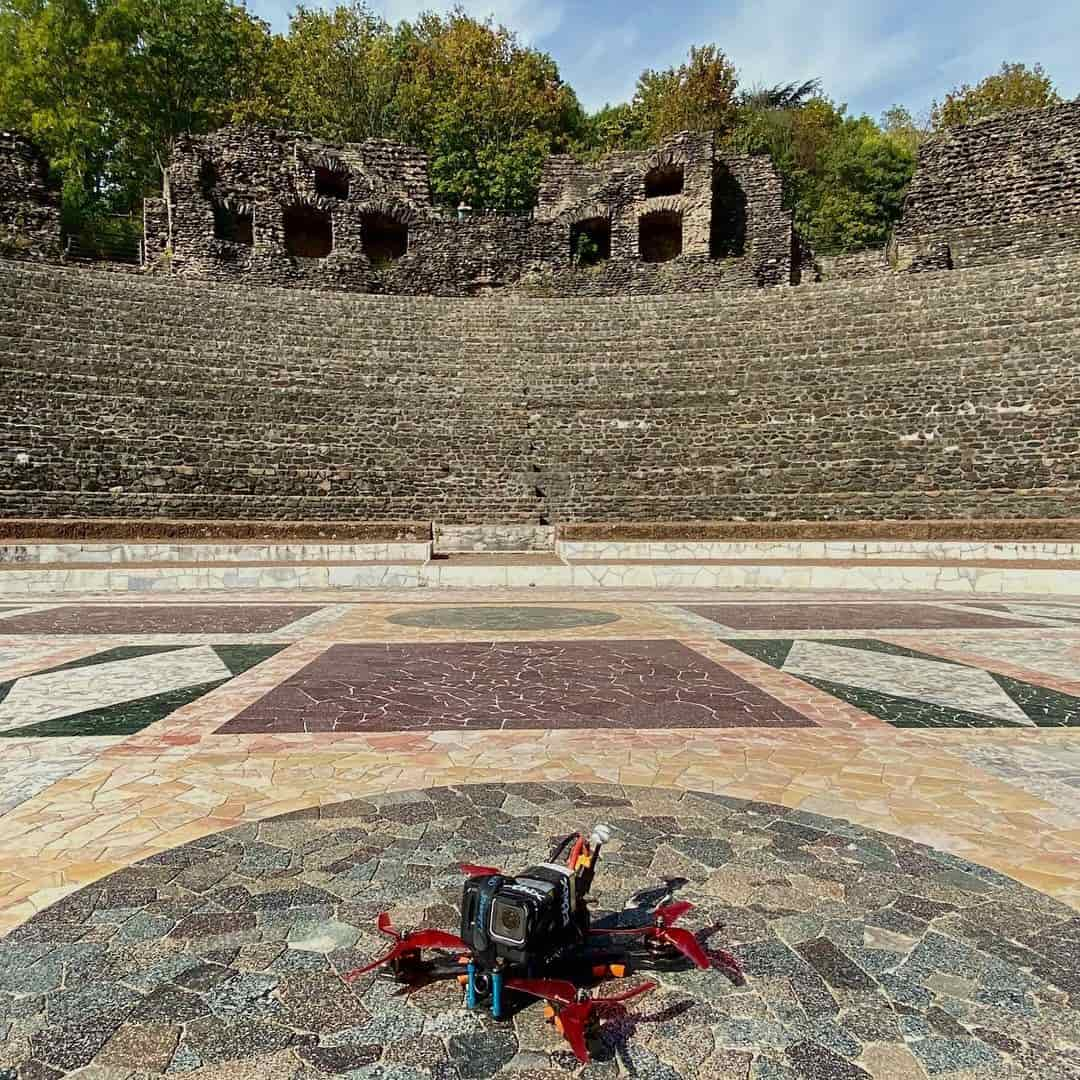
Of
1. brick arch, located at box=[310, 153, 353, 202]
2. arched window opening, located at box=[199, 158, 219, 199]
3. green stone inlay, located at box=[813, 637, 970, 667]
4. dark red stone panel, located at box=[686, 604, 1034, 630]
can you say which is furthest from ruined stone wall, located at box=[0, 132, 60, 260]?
green stone inlay, located at box=[813, 637, 970, 667]

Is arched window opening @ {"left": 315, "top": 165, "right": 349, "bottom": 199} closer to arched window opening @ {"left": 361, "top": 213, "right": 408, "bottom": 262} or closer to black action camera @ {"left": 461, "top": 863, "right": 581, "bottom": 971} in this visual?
arched window opening @ {"left": 361, "top": 213, "right": 408, "bottom": 262}

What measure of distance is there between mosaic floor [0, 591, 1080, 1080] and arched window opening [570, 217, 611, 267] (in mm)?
23871

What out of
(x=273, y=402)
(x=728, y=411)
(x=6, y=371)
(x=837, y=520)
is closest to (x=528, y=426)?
(x=728, y=411)

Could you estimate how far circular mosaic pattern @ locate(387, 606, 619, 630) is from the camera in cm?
654

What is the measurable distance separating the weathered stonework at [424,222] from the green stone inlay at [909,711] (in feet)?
72.7

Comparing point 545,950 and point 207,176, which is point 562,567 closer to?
point 545,950

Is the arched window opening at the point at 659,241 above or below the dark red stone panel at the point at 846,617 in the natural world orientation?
above

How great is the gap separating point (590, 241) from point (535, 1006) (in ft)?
90.9

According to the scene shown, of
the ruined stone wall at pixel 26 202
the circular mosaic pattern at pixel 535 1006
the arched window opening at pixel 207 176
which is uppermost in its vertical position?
the arched window opening at pixel 207 176

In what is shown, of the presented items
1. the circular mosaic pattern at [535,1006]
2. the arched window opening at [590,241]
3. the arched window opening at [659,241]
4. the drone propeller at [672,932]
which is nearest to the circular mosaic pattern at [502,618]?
the circular mosaic pattern at [535,1006]

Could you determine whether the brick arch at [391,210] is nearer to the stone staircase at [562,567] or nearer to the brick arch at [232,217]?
the brick arch at [232,217]

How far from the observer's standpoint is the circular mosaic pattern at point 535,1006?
1.43 meters

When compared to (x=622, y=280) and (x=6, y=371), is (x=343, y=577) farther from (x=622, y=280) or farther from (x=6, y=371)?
(x=622, y=280)

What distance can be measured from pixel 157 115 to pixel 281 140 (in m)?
11.5
